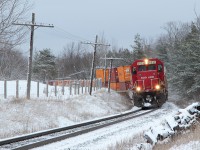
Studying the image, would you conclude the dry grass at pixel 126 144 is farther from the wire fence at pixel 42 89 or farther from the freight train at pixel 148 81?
the freight train at pixel 148 81

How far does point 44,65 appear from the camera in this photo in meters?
83.1

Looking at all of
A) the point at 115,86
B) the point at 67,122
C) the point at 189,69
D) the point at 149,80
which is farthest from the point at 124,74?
the point at 67,122

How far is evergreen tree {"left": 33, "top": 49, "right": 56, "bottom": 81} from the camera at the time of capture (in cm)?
8300

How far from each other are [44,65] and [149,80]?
179ft

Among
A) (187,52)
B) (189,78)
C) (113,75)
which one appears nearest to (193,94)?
(189,78)

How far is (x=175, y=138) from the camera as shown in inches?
400

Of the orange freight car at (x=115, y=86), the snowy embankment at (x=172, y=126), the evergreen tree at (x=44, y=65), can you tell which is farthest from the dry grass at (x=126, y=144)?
the evergreen tree at (x=44, y=65)

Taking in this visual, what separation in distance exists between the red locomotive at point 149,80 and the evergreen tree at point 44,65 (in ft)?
172

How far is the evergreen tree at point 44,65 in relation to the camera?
83.0m

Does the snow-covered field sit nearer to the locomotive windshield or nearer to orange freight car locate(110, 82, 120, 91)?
the locomotive windshield

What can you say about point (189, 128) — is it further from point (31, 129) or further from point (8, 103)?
point (8, 103)

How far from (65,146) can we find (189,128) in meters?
3.76

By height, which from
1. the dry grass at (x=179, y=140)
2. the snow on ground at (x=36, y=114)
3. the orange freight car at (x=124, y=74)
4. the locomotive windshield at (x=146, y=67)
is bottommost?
the snow on ground at (x=36, y=114)

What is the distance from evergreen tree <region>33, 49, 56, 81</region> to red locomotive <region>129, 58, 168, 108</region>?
52572 mm
